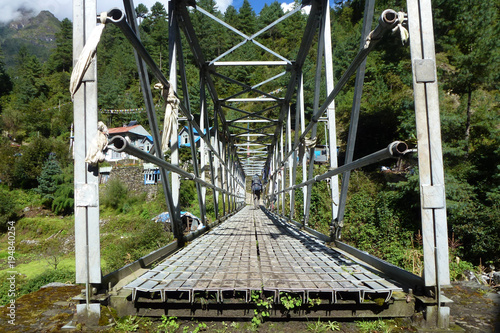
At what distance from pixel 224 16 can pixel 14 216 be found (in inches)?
2457

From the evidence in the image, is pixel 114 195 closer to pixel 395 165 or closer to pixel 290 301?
pixel 395 165

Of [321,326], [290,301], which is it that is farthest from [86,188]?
[321,326]

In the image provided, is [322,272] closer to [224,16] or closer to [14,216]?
[14,216]

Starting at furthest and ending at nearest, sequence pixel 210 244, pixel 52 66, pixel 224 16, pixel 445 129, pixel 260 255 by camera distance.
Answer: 1. pixel 224 16
2. pixel 52 66
3. pixel 445 129
4. pixel 210 244
5. pixel 260 255

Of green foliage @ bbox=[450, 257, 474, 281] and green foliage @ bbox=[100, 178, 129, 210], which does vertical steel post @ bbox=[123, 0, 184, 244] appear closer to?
green foliage @ bbox=[450, 257, 474, 281]

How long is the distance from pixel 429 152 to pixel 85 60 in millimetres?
2015

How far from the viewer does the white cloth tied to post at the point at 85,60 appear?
5.66 feet

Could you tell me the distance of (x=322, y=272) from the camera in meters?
2.32

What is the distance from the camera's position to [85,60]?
172cm

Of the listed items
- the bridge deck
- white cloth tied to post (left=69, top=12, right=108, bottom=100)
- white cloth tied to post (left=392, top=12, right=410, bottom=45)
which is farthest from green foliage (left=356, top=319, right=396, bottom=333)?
white cloth tied to post (left=69, top=12, right=108, bottom=100)

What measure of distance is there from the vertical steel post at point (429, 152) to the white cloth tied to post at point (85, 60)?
1.84 m

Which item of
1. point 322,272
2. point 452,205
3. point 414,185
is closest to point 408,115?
point 414,185

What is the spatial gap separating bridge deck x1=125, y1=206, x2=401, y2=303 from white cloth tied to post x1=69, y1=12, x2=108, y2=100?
1237 mm

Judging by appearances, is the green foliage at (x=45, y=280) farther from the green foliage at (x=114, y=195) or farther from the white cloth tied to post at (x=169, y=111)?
the green foliage at (x=114, y=195)
